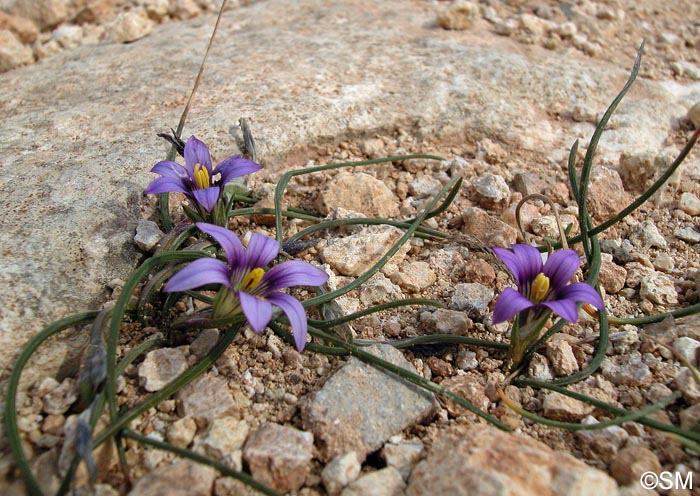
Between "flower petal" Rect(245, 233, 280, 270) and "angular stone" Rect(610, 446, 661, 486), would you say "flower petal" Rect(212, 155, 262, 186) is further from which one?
"angular stone" Rect(610, 446, 661, 486)

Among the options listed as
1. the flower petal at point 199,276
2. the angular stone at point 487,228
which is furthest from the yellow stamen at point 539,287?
the flower petal at point 199,276

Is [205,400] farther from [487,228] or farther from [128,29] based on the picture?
[128,29]

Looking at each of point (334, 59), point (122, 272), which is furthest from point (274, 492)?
point (334, 59)

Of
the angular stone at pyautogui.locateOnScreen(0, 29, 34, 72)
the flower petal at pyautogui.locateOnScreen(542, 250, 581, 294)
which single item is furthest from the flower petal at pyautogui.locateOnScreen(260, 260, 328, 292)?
the angular stone at pyautogui.locateOnScreen(0, 29, 34, 72)

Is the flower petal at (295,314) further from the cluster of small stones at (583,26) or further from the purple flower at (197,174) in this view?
the cluster of small stones at (583,26)

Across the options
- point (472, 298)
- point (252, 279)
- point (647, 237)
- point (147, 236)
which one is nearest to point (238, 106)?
point (147, 236)

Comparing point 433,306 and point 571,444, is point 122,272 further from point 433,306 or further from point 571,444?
point 571,444

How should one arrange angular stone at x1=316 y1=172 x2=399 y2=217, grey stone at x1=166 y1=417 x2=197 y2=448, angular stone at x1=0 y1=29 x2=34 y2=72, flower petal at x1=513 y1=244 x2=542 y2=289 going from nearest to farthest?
grey stone at x1=166 y1=417 x2=197 y2=448 < flower petal at x1=513 y1=244 x2=542 y2=289 < angular stone at x1=316 y1=172 x2=399 y2=217 < angular stone at x1=0 y1=29 x2=34 y2=72
